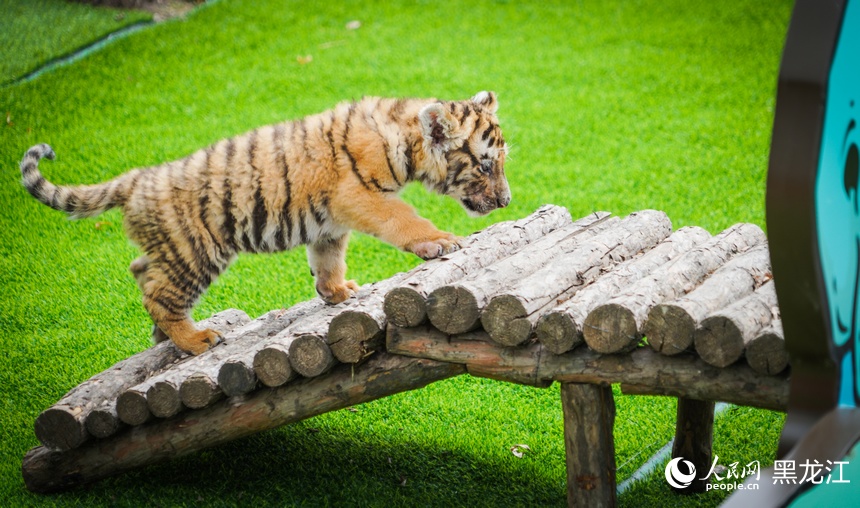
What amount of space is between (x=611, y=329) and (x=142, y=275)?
219 cm

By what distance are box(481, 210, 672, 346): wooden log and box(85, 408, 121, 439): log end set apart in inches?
61.7

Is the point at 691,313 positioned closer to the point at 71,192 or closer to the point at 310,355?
the point at 310,355

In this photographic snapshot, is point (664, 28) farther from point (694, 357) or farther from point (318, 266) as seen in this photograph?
point (694, 357)

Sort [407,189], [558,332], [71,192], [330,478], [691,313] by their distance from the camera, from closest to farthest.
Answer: [691,313], [558,332], [330,478], [71,192], [407,189]

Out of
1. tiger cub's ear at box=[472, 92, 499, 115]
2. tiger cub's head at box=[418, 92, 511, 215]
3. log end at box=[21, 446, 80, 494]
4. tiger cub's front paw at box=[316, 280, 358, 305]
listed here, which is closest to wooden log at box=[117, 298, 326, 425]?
log end at box=[21, 446, 80, 494]

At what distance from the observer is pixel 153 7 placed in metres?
9.12

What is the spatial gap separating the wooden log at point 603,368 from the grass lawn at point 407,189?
837 millimetres

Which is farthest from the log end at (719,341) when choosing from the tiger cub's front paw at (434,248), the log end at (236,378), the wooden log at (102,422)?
the wooden log at (102,422)

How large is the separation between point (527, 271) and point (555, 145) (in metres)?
3.91

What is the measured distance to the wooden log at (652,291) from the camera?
2.87 metres

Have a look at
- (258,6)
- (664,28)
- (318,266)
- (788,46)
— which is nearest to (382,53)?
(258,6)

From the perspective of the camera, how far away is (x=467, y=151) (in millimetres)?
3957

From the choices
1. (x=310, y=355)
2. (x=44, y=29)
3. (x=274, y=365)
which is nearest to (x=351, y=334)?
(x=310, y=355)

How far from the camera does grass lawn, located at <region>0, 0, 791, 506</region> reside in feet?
12.8
